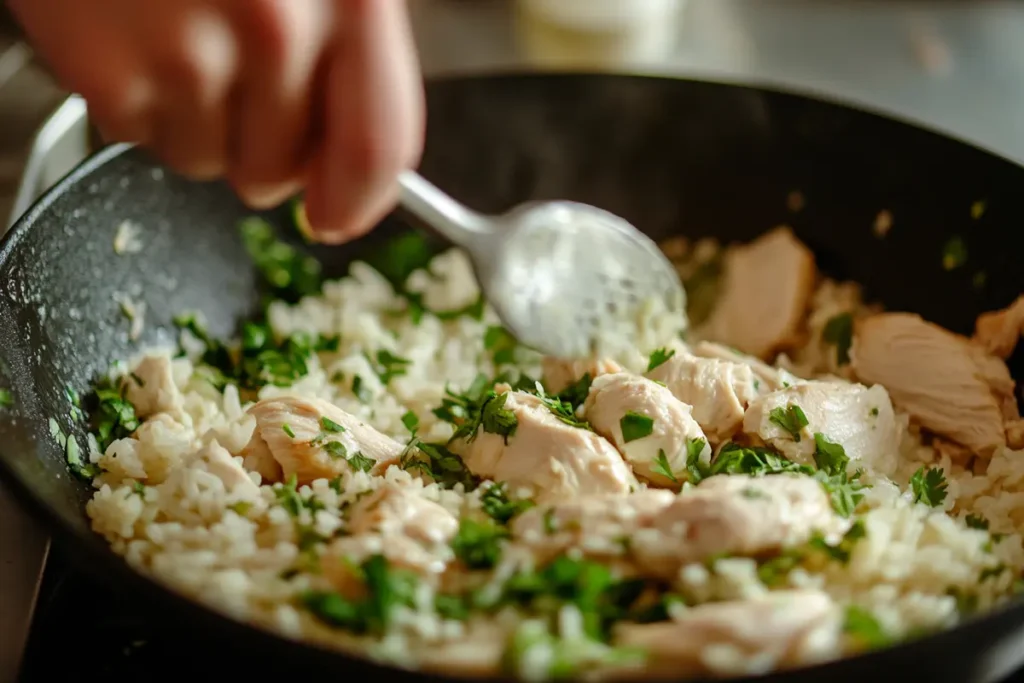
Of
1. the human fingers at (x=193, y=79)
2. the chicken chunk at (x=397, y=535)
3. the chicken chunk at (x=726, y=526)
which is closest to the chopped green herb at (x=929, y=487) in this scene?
the chicken chunk at (x=726, y=526)

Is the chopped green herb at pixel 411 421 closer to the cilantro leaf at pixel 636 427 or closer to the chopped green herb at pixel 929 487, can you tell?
the cilantro leaf at pixel 636 427

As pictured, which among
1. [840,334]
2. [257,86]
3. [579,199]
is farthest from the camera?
[579,199]

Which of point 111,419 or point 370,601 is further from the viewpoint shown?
point 111,419

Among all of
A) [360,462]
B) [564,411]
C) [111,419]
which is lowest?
[111,419]

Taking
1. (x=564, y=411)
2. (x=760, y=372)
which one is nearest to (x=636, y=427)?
(x=564, y=411)

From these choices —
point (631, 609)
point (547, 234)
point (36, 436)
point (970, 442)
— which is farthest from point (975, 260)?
point (36, 436)

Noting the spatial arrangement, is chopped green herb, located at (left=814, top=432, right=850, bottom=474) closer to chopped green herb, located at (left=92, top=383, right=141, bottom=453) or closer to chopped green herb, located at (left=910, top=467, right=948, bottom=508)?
chopped green herb, located at (left=910, top=467, right=948, bottom=508)

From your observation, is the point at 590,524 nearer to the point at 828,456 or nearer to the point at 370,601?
the point at 370,601
